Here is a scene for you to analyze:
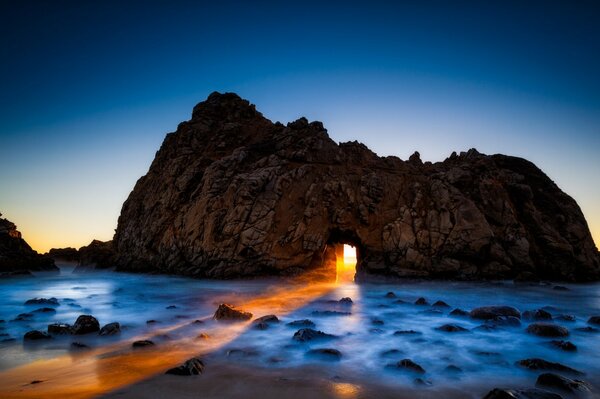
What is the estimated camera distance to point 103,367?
5.98 m

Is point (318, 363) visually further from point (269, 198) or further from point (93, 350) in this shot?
point (269, 198)

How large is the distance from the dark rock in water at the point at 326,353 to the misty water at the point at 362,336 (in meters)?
0.05

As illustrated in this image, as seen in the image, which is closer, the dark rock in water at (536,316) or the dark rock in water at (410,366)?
the dark rock in water at (410,366)

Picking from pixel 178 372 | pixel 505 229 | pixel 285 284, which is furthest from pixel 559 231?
pixel 178 372

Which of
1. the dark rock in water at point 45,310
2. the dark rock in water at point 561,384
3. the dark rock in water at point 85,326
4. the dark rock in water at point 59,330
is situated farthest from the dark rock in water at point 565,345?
the dark rock in water at point 45,310

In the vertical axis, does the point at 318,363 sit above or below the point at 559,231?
below

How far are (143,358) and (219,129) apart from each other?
29.3m

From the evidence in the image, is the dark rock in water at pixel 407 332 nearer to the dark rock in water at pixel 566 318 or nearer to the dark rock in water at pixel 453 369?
the dark rock in water at pixel 453 369

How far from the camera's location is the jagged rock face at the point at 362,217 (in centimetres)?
2209

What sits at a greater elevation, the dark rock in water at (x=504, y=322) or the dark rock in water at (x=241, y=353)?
the dark rock in water at (x=504, y=322)

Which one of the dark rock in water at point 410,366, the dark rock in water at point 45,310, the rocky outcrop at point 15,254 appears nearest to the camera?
the dark rock in water at point 410,366

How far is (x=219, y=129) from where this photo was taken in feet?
110

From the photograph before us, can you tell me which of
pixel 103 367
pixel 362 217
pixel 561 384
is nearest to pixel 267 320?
pixel 103 367

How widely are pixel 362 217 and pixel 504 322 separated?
14.2m
